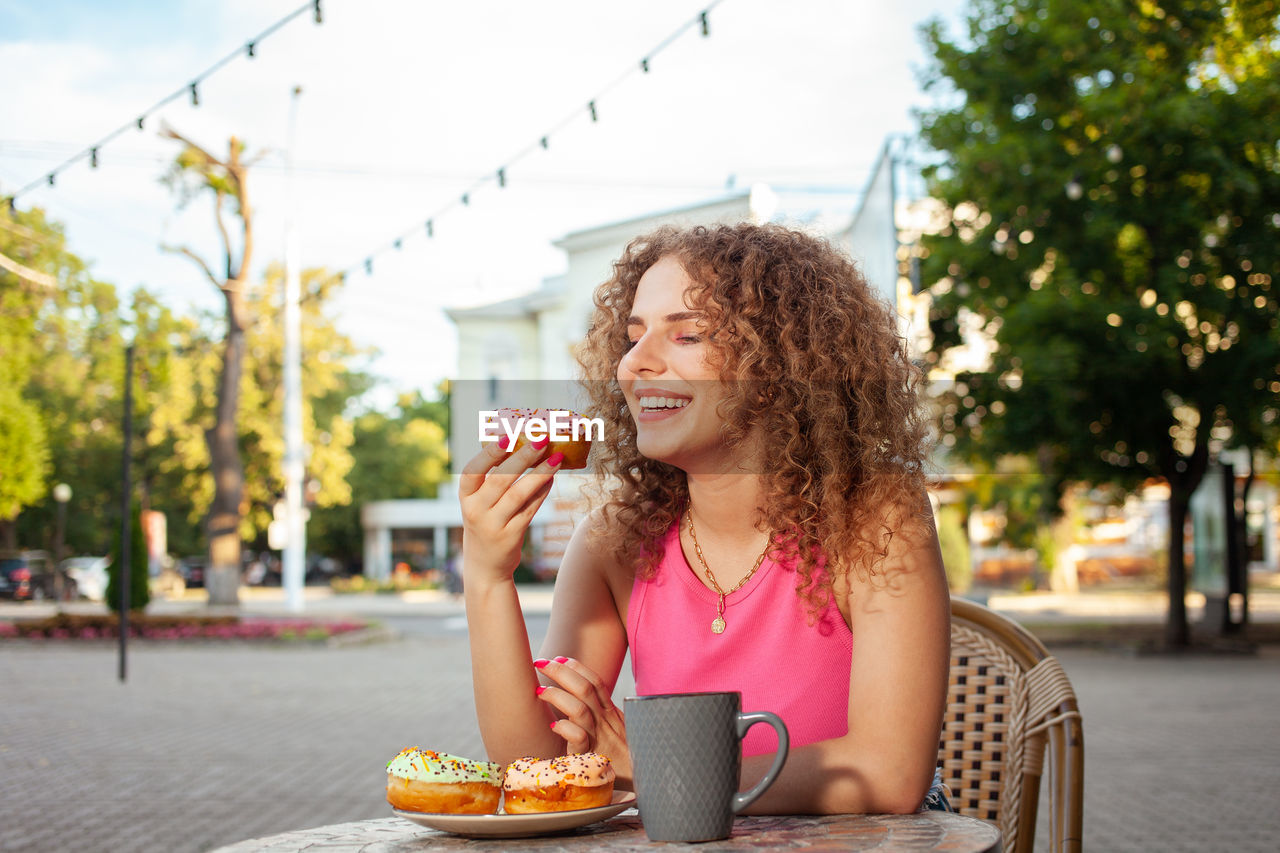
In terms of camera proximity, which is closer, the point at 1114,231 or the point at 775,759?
the point at 775,759

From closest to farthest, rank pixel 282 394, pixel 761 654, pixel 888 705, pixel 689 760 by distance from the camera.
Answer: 1. pixel 689 760
2. pixel 888 705
3. pixel 761 654
4. pixel 282 394

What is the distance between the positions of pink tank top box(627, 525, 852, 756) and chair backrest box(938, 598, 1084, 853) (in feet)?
1.32

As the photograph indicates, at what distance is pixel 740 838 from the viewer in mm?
1295

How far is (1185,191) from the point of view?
13.7 metres

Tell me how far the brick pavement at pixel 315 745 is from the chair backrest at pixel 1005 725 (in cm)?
392

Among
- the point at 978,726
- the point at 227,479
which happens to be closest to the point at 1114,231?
the point at 978,726

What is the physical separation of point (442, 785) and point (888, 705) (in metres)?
0.58

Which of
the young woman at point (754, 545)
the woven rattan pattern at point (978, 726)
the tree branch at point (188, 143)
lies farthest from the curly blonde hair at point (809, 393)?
the tree branch at point (188, 143)

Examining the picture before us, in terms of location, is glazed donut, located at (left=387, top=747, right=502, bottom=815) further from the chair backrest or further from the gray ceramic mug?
the chair backrest

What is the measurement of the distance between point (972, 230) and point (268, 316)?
21.7 m

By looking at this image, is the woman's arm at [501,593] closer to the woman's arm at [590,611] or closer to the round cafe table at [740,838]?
the woman's arm at [590,611]

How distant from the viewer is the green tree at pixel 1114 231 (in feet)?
43.8

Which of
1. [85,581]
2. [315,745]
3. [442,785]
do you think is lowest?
[85,581]

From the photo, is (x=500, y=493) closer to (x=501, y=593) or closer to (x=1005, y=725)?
(x=501, y=593)
